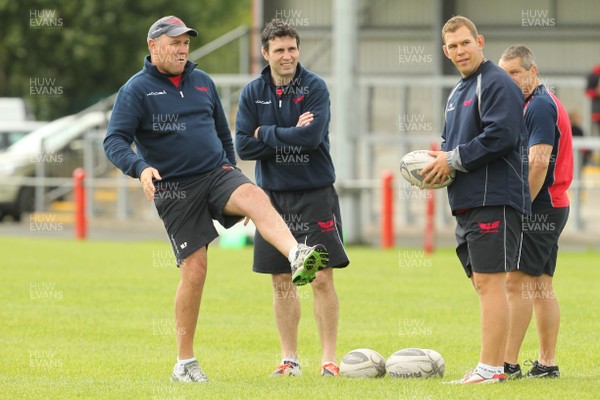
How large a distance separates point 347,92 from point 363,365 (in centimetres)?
1334

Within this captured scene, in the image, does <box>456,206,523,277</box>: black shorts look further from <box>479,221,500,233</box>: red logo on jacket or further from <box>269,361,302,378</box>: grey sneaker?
<box>269,361,302,378</box>: grey sneaker

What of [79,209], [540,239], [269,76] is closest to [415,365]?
[540,239]

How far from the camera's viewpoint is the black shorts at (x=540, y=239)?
26.9 feet

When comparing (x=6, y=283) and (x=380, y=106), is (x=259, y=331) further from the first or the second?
(x=380, y=106)

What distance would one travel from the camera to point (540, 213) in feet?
27.4

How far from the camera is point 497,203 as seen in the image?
302 inches

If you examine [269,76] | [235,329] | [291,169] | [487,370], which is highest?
[269,76]

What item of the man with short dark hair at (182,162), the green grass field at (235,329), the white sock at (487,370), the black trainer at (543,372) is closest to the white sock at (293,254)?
the man with short dark hair at (182,162)

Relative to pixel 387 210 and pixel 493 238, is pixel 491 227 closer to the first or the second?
pixel 493 238

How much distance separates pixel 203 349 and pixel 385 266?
731 cm

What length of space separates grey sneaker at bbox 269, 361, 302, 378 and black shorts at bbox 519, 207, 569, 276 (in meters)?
1.74

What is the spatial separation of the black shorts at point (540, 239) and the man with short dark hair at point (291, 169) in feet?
4.44

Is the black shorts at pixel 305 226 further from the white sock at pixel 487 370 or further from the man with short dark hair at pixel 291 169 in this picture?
the white sock at pixel 487 370

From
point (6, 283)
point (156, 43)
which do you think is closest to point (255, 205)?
point (156, 43)
